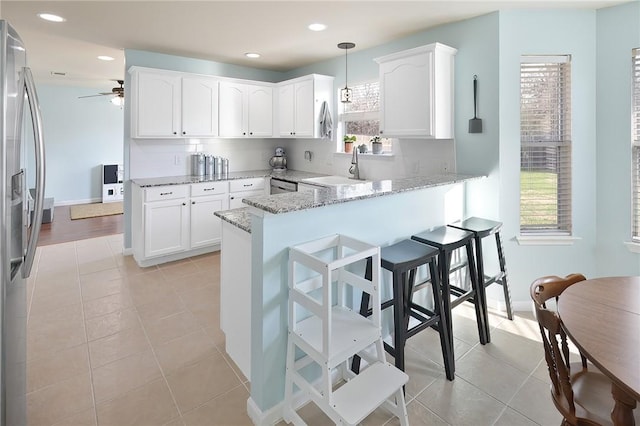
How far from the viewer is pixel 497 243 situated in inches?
115

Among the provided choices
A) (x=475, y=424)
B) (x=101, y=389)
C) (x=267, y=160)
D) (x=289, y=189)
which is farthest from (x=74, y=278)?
(x=475, y=424)

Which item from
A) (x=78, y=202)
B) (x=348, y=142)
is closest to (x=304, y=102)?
(x=348, y=142)

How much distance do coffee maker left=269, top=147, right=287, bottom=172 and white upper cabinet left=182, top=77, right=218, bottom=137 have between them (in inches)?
42.1

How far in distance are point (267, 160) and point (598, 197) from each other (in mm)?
4234

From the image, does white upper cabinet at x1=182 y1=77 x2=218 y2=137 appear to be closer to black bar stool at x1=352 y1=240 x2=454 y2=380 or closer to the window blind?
the window blind

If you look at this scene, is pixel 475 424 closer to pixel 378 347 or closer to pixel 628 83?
pixel 378 347

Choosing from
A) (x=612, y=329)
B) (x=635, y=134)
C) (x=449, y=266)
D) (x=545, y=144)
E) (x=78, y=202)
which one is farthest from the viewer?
(x=78, y=202)

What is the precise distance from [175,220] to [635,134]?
14.6ft

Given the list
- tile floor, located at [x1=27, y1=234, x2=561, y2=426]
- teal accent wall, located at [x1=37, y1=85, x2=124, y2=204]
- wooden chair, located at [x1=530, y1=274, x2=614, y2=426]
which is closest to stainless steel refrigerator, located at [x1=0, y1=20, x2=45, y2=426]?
tile floor, located at [x1=27, y1=234, x2=561, y2=426]

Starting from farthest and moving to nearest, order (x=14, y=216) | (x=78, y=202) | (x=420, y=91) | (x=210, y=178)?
(x=78, y=202), (x=210, y=178), (x=420, y=91), (x=14, y=216)

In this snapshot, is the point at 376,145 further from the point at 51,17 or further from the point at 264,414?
the point at 51,17

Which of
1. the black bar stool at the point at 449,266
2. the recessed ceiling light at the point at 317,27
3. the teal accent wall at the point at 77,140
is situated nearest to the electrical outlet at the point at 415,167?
the black bar stool at the point at 449,266

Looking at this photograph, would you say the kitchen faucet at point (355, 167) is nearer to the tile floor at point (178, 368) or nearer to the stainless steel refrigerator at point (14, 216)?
the tile floor at point (178, 368)

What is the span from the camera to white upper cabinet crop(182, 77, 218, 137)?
4.49m
